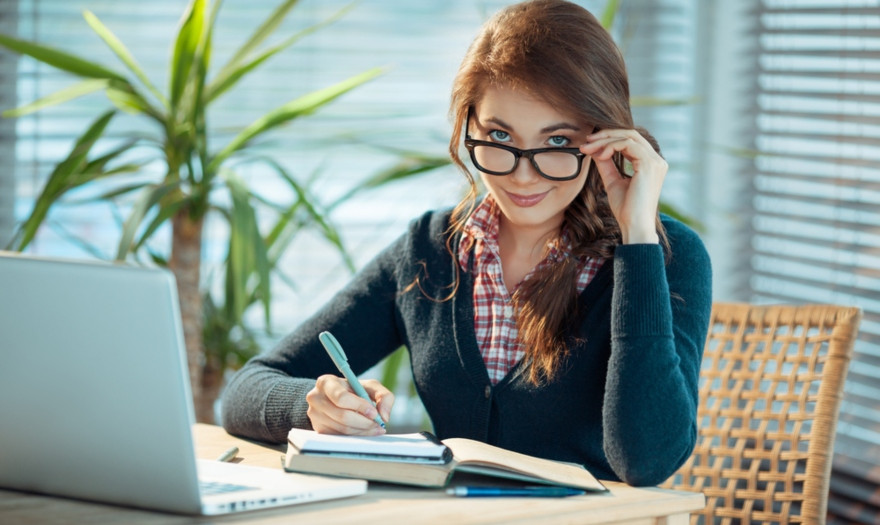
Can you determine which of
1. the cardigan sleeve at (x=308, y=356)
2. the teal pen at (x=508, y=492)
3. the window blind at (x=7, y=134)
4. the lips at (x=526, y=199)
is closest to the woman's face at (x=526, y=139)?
the lips at (x=526, y=199)

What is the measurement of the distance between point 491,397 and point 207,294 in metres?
1.09

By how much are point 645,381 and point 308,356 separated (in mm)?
595

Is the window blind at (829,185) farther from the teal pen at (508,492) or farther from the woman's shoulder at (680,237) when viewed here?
the teal pen at (508,492)

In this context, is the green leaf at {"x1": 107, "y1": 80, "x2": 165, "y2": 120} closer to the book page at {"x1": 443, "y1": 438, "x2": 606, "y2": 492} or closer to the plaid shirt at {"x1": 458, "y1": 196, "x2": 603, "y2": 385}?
the plaid shirt at {"x1": 458, "y1": 196, "x2": 603, "y2": 385}

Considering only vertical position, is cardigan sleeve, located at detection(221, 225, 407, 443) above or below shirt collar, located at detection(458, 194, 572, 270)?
below

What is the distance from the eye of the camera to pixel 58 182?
199cm

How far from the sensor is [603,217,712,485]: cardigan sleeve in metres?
1.27

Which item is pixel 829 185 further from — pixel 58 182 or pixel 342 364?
pixel 58 182

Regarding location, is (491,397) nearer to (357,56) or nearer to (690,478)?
(690,478)

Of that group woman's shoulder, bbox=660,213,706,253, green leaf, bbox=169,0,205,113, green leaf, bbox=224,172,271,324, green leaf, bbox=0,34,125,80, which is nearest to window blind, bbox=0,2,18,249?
green leaf, bbox=0,34,125,80

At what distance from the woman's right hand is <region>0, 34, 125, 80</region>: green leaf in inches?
40.5

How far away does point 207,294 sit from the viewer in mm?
2404

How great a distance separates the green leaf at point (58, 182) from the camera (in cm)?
196

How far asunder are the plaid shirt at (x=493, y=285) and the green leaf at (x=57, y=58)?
853mm
